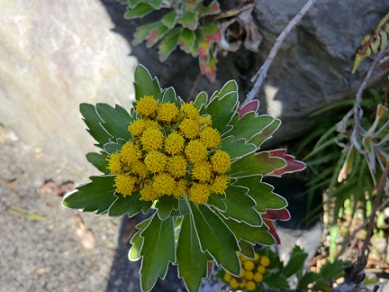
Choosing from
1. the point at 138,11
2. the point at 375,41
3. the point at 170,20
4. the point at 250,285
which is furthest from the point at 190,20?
the point at 250,285

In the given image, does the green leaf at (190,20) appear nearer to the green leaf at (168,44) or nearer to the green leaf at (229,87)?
the green leaf at (168,44)

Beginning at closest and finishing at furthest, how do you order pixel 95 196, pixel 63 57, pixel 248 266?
pixel 95 196, pixel 248 266, pixel 63 57

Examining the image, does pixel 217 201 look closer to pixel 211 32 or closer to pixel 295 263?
pixel 295 263

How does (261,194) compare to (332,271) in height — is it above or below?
above

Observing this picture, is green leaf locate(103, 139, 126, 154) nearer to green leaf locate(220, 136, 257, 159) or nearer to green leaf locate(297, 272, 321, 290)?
green leaf locate(220, 136, 257, 159)

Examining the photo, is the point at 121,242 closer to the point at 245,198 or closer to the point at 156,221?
the point at 156,221

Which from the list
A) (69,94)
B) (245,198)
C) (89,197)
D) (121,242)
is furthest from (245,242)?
(69,94)
